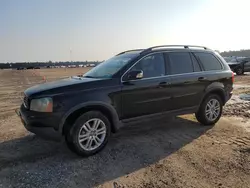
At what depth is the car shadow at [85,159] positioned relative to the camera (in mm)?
3615

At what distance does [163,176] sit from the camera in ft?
11.9

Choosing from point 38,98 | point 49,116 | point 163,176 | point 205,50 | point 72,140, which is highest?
point 205,50

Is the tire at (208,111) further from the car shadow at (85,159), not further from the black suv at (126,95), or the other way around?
the car shadow at (85,159)

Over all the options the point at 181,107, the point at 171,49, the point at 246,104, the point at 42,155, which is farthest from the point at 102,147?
the point at 246,104

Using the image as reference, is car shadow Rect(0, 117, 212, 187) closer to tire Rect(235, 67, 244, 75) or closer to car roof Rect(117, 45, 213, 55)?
car roof Rect(117, 45, 213, 55)

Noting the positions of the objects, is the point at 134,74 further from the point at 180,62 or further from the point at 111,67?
the point at 180,62

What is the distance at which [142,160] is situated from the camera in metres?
4.18

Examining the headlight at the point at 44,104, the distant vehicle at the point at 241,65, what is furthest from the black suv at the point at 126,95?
the distant vehicle at the point at 241,65

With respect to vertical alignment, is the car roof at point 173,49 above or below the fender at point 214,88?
above

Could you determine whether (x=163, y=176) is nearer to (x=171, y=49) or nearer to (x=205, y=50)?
(x=171, y=49)

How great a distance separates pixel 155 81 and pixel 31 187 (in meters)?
2.91

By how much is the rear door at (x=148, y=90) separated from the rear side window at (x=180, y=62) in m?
0.25

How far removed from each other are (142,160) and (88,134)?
40.7 inches

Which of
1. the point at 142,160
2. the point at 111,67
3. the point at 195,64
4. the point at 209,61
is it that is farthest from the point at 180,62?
the point at 142,160
